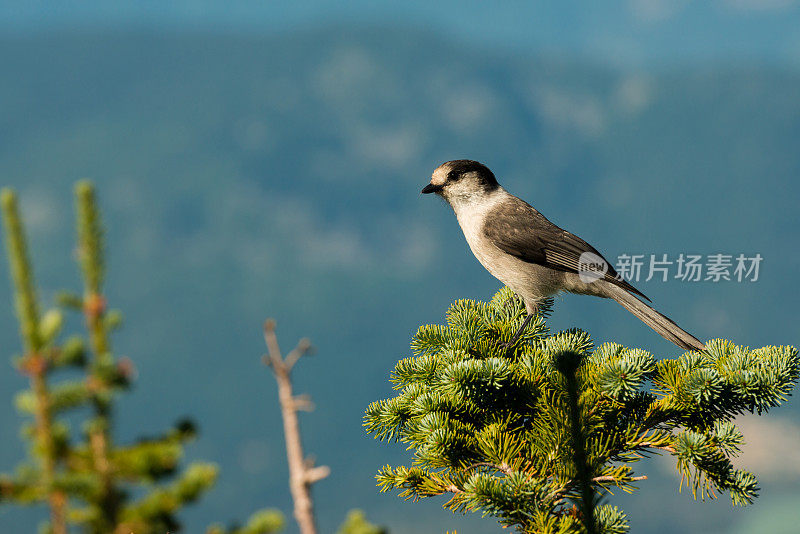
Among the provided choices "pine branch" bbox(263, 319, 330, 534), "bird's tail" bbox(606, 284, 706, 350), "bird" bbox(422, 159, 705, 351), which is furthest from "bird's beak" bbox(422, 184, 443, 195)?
"pine branch" bbox(263, 319, 330, 534)

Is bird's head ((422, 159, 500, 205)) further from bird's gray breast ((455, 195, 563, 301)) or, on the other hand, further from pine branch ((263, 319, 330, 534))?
pine branch ((263, 319, 330, 534))

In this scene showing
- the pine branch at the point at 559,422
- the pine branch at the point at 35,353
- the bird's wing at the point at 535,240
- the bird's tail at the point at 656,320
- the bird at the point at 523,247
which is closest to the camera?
the pine branch at the point at 35,353

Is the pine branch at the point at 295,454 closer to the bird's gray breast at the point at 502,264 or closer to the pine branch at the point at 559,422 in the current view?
the pine branch at the point at 559,422

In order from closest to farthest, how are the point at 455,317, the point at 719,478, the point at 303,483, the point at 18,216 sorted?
1. the point at 18,216
2. the point at 303,483
3. the point at 719,478
4. the point at 455,317

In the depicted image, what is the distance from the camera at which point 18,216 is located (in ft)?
8.86

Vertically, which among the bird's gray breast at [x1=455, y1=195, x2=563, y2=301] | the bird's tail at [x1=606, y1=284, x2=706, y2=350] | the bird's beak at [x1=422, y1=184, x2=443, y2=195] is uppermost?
the bird's beak at [x1=422, y1=184, x2=443, y2=195]

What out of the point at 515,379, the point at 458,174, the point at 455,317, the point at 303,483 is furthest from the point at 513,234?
the point at 303,483

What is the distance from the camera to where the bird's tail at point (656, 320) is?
6.08 meters

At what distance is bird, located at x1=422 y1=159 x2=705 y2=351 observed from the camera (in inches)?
280

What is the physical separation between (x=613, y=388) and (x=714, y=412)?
0.92 metres

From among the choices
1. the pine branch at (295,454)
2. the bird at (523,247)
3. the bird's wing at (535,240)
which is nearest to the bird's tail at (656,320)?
the bird at (523,247)

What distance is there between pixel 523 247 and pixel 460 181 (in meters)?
1.15

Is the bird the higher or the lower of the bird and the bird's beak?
the lower

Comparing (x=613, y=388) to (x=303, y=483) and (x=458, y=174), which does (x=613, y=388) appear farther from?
(x=458, y=174)
